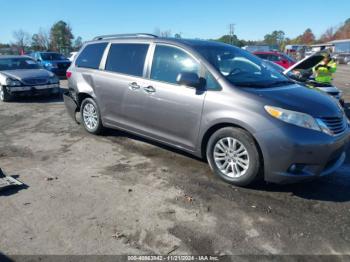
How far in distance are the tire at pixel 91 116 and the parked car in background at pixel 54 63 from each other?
46.0 feet

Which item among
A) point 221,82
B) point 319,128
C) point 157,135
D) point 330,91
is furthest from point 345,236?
point 330,91

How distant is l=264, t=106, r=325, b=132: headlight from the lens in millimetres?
3740

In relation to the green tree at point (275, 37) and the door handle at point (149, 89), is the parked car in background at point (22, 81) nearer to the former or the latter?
the door handle at point (149, 89)

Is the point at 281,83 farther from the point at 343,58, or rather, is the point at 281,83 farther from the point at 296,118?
the point at 343,58

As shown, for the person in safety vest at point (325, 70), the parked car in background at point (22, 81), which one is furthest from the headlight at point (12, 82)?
the person in safety vest at point (325, 70)

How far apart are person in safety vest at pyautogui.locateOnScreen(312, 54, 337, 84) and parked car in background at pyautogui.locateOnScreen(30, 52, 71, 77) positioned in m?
15.0

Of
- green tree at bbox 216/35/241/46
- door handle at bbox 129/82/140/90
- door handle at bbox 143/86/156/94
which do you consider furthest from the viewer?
green tree at bbox 216/35/241/46

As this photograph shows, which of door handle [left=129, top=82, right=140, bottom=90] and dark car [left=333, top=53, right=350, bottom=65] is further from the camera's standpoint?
dark car [left=333, top=53, right=350, bottom=65]

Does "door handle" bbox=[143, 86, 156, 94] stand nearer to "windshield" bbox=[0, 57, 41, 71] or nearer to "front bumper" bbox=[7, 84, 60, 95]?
"front bumper" bbox=[7, 84, 60, 95]

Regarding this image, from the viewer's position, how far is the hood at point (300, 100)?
3.87 meters

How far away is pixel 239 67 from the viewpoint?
186 inches

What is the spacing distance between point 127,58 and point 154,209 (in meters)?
2.84

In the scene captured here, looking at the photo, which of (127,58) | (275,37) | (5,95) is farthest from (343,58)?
(275,37)

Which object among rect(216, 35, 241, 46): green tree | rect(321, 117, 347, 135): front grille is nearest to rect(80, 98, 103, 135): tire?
rect(321, 117, 347, 135): front grille
